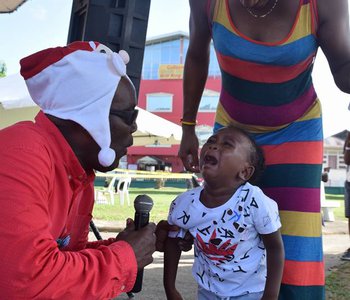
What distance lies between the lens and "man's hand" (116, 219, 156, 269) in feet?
4.86

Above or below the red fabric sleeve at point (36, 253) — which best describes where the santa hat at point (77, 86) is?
above

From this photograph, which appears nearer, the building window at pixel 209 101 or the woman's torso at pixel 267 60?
the woman's torso at pixel 267 60

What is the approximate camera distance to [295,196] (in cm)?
207

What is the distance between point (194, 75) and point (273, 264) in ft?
3.32

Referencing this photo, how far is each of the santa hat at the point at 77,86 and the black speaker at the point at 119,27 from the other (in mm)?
1280

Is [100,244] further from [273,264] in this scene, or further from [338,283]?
[338,283]

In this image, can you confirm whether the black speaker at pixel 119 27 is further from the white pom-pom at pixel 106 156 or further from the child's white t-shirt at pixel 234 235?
the white pom-pom at pixel 106 156

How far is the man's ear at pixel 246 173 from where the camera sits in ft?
6.70

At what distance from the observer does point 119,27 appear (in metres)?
2.83

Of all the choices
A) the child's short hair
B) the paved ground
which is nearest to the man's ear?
the child's short hair

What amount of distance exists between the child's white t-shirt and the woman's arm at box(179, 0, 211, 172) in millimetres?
466

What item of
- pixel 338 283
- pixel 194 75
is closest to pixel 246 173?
pixel 194 75

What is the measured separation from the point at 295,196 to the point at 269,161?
0.19 m

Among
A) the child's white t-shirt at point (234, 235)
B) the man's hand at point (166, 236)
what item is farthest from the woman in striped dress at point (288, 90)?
the man's hand at point (166, 236)
